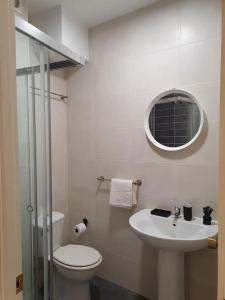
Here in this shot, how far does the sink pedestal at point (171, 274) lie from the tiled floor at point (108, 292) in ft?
1.66

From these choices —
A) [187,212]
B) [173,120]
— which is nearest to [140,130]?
[173,120]

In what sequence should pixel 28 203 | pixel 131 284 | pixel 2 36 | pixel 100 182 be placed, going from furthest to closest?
1. pixel 100 182
2. pixel 131 284
3. pixel 28 203
4. pixel 2 36

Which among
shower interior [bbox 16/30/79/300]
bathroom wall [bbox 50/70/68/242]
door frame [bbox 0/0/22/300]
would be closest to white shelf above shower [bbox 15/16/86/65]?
shower interior [bbox 16/30/79/300]

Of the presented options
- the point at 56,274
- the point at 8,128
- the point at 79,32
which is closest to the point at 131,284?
the point at 56,274

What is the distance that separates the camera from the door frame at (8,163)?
2.27 ft

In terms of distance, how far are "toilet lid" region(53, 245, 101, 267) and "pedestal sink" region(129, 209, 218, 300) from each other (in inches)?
20.7

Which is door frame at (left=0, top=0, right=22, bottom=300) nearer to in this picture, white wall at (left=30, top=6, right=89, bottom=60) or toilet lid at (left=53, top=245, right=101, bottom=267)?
toilet lid at (left=53, top=245, right=101, bottom=267)

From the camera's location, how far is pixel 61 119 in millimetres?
2365

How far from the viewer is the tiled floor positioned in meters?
2.00

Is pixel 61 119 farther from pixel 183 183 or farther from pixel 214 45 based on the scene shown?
pixel 214 45

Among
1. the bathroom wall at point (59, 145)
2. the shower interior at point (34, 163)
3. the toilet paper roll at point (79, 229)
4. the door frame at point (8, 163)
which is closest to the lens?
the door frame at point (8, 163)

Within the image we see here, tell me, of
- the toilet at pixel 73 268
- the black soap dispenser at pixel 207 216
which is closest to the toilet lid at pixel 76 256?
the toilet at pixel 73 268

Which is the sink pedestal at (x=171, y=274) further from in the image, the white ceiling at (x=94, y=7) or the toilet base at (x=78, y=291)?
the white ceiling at (x=94, y=7)

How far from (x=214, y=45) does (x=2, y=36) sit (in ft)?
4.93
